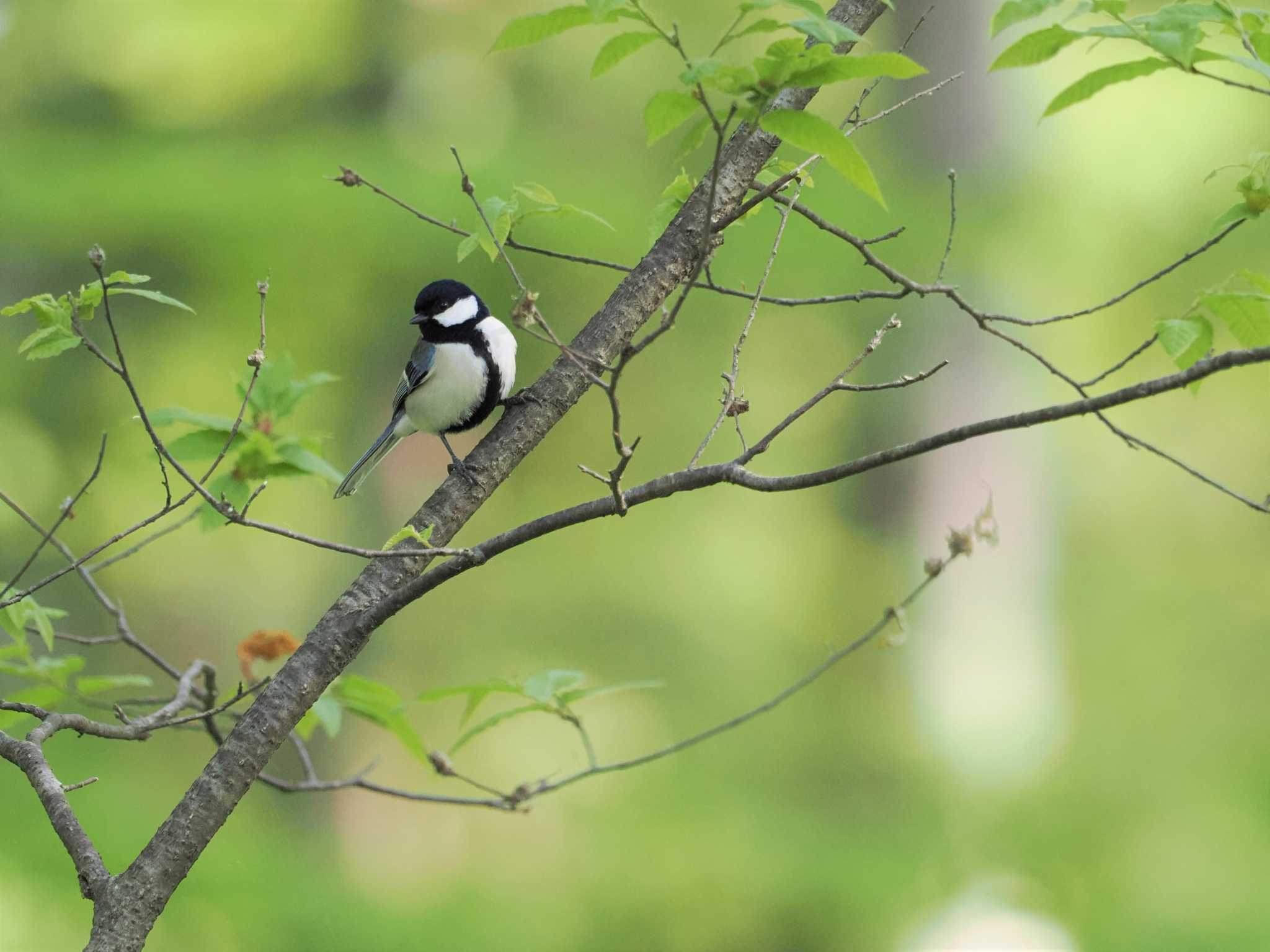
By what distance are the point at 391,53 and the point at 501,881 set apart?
5516 mm

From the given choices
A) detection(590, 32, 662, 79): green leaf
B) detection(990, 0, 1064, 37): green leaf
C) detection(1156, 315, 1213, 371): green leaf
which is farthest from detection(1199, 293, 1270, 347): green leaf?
detection(590, 32, 662, 79): green leaf

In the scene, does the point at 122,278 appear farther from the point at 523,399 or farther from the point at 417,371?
the point at 417,371

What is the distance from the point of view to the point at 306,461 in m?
1.40

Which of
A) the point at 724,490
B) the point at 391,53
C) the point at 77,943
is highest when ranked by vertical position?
the point at 391,53

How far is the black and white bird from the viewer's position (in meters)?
2.65

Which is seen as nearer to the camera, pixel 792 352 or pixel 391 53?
pixel 391 53

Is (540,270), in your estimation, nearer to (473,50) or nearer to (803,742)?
(473,50)

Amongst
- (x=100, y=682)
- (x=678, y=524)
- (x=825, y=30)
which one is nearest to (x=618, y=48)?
(x=825, y=30)

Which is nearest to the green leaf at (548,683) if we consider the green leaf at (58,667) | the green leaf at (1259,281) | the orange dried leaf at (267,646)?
the orange dried leaf at (267,646)

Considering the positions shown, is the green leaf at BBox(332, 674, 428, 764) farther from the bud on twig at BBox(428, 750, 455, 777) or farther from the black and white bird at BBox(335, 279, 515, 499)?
the black and white bird at BBox(335, 279, 515, 499)

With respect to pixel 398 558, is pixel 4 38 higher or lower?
higher

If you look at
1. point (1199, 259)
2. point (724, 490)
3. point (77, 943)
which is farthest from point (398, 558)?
point (724, 490)

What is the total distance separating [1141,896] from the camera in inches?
232

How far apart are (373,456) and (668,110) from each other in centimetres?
182
